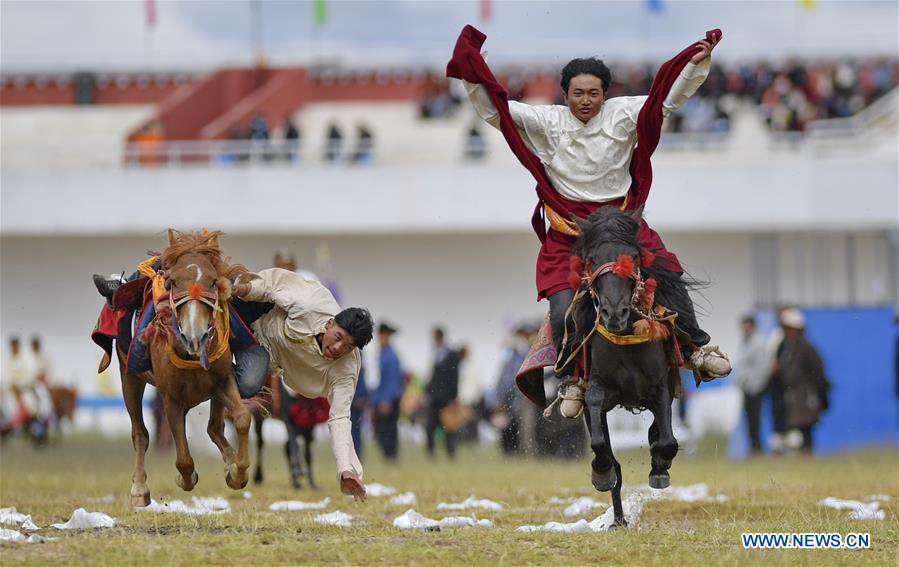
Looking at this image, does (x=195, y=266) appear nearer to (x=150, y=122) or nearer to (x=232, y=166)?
(x=232, y=166)

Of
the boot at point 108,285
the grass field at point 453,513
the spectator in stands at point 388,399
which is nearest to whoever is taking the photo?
the grass field at point 453,513

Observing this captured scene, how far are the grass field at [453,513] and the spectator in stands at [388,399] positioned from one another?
174 cm

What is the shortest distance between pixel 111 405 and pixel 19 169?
17.4 ft

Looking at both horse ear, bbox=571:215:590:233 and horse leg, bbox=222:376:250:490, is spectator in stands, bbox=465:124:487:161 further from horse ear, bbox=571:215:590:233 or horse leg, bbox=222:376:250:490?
horse leg, bbox=222:376:250:490

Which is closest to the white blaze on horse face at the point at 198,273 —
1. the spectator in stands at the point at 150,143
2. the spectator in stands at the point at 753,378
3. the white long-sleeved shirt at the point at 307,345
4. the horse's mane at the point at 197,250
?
the horse's mane at the point at 197,250

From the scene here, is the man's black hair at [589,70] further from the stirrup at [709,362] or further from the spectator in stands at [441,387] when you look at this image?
the spectator in stands at [441,387]

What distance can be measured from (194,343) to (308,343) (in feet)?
3.85

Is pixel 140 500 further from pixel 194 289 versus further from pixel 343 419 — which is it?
pixel 194 289

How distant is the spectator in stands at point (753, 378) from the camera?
21.8m

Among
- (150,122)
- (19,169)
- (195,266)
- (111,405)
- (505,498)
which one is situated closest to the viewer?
(195,266)

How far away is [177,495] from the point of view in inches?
525

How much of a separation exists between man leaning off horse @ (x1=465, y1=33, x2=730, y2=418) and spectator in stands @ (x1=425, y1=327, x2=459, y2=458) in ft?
38.8

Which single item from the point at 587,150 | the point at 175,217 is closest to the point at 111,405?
the point at 175,217

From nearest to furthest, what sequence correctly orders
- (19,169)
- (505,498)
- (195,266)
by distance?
(195,266) < (505,498) < (19,169)
